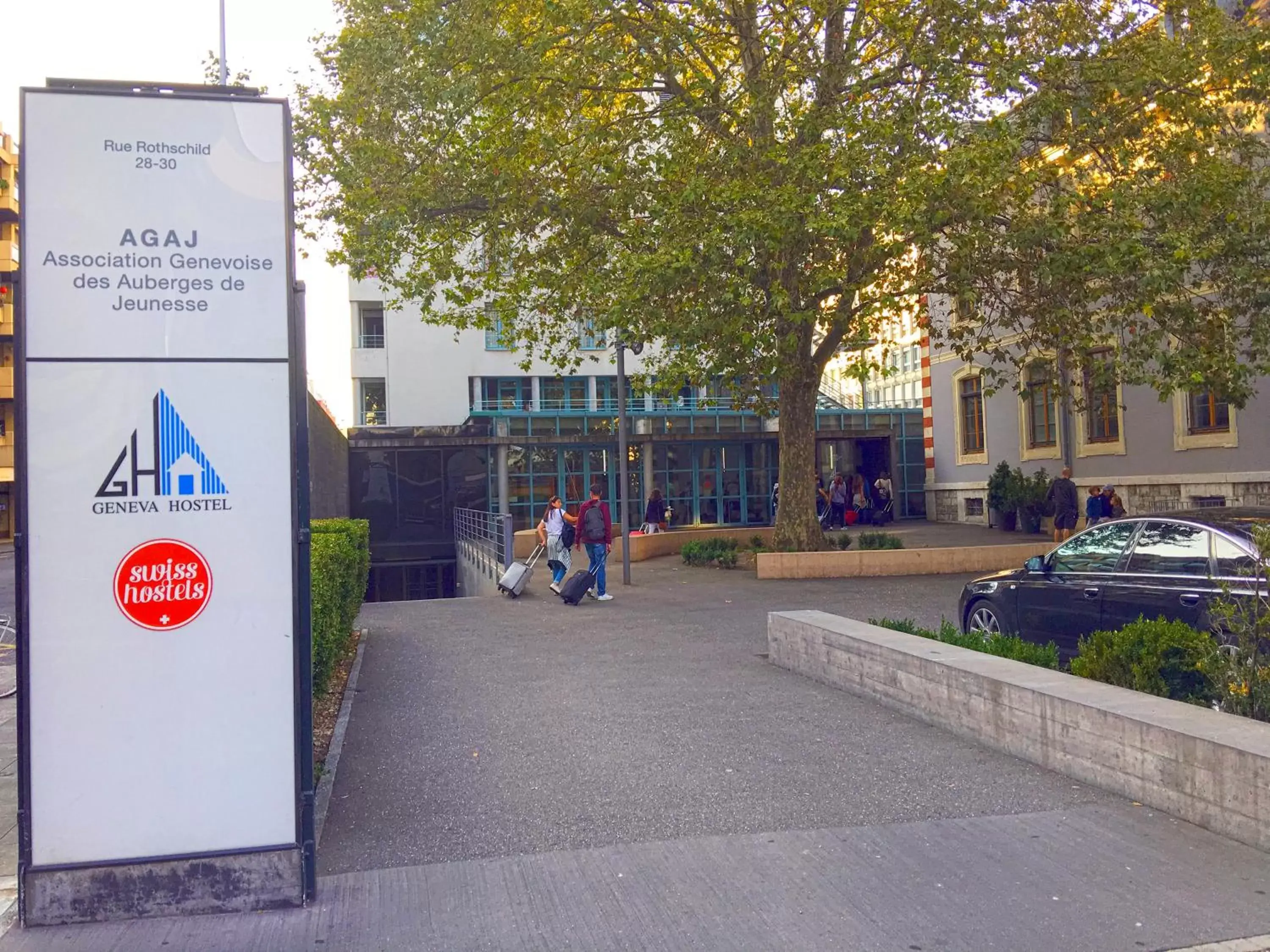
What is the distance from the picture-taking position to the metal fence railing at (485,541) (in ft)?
66.7

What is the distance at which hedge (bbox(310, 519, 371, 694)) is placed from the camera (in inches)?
317

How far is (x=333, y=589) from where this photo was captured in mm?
9430

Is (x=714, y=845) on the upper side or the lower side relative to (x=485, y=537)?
lower

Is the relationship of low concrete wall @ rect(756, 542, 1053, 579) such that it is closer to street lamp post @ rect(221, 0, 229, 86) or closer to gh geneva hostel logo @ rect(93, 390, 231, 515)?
street lamp post @ rect(221, 0, 229, 86)

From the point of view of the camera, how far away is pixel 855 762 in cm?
696

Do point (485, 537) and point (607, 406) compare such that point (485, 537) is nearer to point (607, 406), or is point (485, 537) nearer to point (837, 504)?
point (837, 504)

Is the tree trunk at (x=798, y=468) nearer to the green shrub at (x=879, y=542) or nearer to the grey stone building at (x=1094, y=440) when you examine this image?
the green shrub at (x=879, y=542)

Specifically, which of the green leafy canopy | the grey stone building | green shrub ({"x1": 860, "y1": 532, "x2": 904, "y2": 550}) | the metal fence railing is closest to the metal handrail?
the metal fence railing

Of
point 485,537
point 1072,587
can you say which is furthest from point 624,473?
point 1072,587

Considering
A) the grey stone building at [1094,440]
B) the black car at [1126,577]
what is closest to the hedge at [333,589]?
the black car at [1126,577]

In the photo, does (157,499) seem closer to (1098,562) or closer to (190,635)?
(190,635)

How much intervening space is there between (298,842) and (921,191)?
12342 mm

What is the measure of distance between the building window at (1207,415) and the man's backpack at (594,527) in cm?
1410

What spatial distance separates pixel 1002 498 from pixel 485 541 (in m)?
15.0
